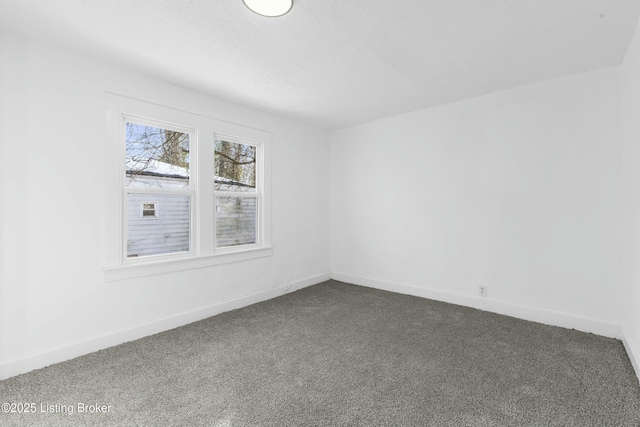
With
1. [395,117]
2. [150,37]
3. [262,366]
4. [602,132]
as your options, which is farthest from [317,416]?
[395,117]

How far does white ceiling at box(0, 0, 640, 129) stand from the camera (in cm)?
193

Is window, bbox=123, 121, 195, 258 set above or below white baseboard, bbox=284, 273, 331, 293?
above

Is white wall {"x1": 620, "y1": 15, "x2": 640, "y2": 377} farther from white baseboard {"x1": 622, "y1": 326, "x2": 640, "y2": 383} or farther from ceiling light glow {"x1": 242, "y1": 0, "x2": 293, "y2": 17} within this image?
ceiling light glow {"x1": 242, "y1": 0, "x2": 293, "y2": 17}

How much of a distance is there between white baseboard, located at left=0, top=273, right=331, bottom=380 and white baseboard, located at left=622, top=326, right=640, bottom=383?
3.46 metres

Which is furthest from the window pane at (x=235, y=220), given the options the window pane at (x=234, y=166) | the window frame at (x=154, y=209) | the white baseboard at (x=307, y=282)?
the white baseboard at (x=307, y=282)

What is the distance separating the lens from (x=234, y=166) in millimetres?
3742

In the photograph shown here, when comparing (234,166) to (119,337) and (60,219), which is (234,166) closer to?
(60,219)

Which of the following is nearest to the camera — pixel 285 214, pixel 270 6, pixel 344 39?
pixel 270 6

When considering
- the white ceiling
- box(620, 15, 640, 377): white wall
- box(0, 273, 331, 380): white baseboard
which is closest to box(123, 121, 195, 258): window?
the white ceiling

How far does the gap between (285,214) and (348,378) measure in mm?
2536

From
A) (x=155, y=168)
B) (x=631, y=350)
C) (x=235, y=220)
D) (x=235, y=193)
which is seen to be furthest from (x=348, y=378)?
(x=155, y=168)

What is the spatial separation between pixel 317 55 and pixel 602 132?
8.98 ft

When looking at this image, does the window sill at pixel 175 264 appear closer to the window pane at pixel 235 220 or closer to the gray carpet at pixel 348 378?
the window pane at pixel 235 220

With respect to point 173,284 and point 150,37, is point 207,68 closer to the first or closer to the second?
point 150,37
